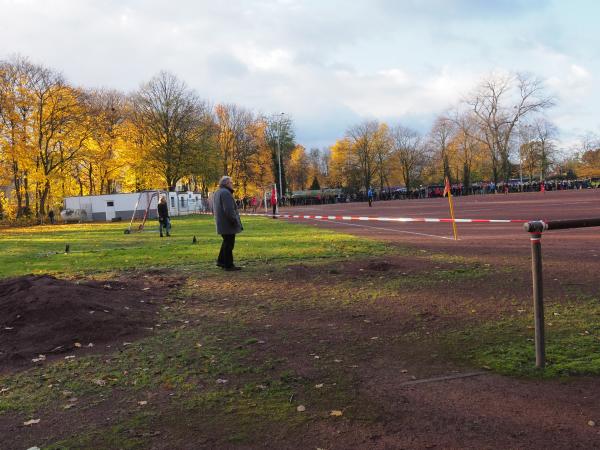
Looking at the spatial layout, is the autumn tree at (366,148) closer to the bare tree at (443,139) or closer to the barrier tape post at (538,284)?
the bare tree at (443,139)

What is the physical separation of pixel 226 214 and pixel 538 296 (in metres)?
7.39

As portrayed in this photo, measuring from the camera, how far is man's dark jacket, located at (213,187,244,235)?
1055cm

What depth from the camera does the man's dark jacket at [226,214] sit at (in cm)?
1055

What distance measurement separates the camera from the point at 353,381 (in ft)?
13.6

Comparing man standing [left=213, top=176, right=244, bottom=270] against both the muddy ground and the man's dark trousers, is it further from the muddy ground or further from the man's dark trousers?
the muddy ground

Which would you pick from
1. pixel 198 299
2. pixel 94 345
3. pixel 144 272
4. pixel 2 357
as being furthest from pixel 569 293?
pixel 144 272

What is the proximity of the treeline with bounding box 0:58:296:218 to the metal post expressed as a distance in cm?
4247

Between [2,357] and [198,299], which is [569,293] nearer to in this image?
[198,299]

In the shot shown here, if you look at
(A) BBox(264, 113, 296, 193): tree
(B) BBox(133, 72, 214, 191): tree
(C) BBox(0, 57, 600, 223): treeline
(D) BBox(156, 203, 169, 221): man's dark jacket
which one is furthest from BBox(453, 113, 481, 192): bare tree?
(D) BBox(156, 203, 169, 221): man's dark jacket

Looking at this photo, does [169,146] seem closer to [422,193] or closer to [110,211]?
[110,211]

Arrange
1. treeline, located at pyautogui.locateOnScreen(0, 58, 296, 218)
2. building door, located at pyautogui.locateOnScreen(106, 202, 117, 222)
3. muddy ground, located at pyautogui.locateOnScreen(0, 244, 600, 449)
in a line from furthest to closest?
building door, located at pyautogui.locateOnScreen(106, 202, 117, 222) → treeline, located at pyautogui.locateOnScreen(0, 58, 296, 218) → muddy ground, located at pyautogui.locateOnScreen(0, 244, 600, 449)

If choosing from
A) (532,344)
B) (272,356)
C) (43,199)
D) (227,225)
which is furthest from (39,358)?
(43,199)

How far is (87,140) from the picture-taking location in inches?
1764

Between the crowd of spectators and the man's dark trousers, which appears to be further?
the crowd of spectators
